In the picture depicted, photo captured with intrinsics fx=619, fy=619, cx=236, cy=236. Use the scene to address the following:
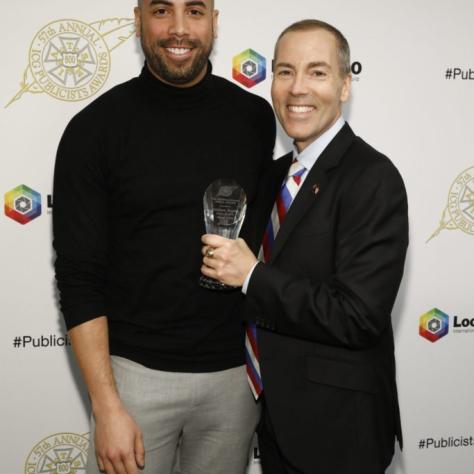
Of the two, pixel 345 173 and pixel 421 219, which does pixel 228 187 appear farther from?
pixel 421 219

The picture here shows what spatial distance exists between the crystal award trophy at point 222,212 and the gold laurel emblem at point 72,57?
0.82 meters

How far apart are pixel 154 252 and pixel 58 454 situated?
1136 millimetres

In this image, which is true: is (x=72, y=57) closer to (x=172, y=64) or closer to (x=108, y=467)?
(x=172, y=64)

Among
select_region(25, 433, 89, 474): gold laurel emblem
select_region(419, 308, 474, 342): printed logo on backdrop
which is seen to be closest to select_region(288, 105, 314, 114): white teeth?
select_region(419, 308, 474, 342): printed logo on backdrop

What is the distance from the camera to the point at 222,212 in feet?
→ 5.06

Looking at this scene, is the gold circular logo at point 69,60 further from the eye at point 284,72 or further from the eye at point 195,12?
the eye at point 284,72

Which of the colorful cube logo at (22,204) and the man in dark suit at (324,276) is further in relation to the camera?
the colorful cube logo at (22,204)

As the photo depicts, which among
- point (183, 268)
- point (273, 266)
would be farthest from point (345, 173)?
point (183, 268)

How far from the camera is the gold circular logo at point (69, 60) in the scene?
211 centimetres

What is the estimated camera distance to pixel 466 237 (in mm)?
2523

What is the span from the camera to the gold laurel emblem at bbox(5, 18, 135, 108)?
2.11m

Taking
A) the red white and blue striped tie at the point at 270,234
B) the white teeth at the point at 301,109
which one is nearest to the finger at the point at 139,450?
the red white and blue striped tie at the point at 270,234

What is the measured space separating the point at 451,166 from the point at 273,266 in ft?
4.09

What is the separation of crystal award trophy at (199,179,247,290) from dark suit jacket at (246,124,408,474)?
0.39 ft
